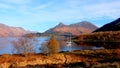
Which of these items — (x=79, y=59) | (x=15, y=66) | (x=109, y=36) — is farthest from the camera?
(x=109, y=36)

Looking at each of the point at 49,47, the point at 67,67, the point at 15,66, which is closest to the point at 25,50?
the point at 49,47

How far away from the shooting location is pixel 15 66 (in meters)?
40.4

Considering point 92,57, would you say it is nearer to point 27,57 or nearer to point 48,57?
point 48,57

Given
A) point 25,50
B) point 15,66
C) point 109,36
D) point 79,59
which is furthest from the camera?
point 109,36

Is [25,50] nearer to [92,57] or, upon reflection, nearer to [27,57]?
[27,57]

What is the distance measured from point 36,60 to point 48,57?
2.42 metres

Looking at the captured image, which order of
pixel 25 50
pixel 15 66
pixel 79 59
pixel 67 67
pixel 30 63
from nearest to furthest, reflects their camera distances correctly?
pixel 67 67
pixel 15 66
pixel 30 63
pixel 79 59
pixel 25 50

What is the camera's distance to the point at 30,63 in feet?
142

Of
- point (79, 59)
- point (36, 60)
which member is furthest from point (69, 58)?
point (36, 60)

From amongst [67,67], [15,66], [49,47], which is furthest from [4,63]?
[49,47]

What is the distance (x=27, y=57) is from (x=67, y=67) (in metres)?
9.20

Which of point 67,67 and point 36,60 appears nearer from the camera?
point 67,67

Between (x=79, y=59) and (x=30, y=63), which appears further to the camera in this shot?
(x=79, y=59)

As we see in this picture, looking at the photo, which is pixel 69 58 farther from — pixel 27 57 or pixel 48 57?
pixel 27 57
